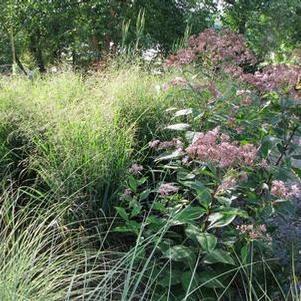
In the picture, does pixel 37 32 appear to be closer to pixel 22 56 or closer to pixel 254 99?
pixel 22 56

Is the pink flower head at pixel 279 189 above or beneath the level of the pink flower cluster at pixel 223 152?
beneath

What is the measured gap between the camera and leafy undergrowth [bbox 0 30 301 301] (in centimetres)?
200

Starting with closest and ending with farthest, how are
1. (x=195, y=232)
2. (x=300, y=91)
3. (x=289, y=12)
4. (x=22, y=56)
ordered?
(x=195, y=232)
(x=300, y=91)
(x=289, y=12)
(x=22, y=56)

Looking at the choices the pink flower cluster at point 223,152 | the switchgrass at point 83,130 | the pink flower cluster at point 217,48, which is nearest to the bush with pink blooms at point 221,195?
the pink flower cluster at point 223,152

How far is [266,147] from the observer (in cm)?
228

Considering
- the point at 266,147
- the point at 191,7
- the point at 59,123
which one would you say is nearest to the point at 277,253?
the point at 266,147

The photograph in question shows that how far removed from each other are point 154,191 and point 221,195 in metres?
0.30

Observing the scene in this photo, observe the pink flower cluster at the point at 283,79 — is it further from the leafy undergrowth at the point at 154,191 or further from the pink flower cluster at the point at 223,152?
the pink flower cluster at the point at 223,152

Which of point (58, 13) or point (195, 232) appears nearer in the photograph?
point (195, 232)

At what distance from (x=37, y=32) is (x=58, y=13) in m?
1.32

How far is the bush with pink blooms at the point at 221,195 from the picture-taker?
2014mm

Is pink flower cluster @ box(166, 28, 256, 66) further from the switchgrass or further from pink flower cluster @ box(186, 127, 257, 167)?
pink flower cluster @ box(186, 127, 257, 167)

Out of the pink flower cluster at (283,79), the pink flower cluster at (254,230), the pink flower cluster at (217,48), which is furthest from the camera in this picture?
the pink flower cluster at (217,48)

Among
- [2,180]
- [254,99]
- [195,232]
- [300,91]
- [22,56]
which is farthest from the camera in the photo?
[22,56]
